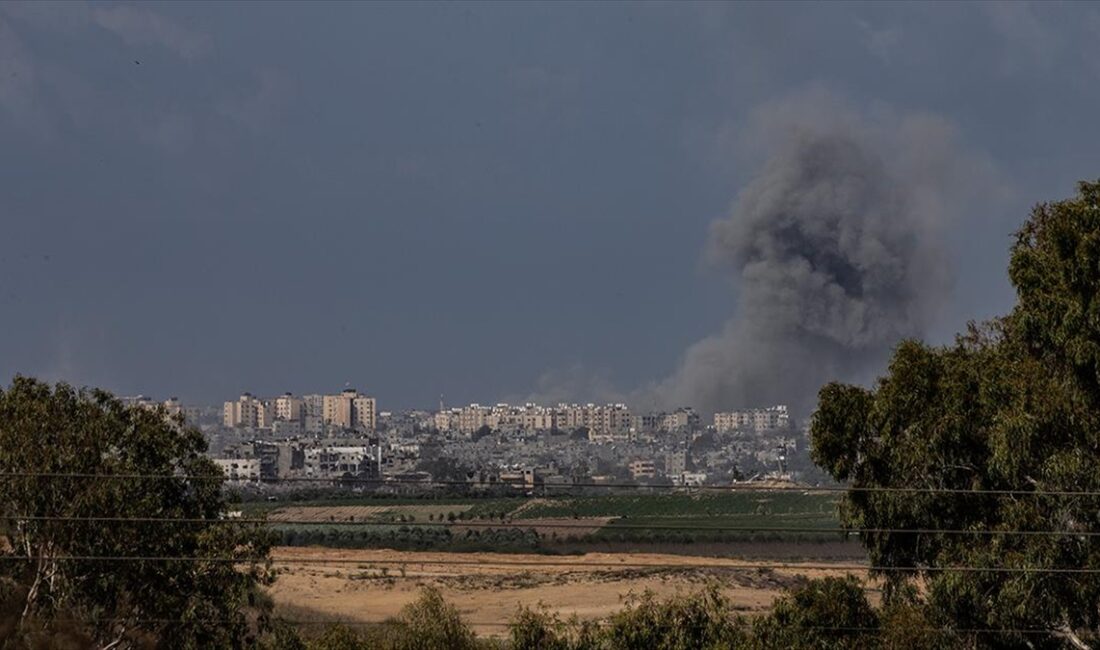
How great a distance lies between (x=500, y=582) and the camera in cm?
4756

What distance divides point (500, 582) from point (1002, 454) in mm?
29902

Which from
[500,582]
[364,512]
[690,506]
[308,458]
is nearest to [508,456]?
[308,458]

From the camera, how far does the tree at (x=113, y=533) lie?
19.3 metres

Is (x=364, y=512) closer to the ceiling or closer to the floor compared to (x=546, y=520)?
closer to the ceiling

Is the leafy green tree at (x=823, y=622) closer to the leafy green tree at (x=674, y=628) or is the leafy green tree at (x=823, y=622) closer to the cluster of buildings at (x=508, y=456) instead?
the leafy green tree at (x=674, y=628)

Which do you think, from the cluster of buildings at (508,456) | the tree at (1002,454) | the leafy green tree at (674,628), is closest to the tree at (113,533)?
the leafy green tree at (674,628)

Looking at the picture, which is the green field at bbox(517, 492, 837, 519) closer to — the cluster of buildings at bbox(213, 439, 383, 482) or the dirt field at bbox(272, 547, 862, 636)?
the dirt field at bbox(272, 547, 862, 636)

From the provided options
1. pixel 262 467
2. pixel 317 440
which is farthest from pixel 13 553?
pixel 317 440

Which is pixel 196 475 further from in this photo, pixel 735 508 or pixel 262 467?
pixel 262 467

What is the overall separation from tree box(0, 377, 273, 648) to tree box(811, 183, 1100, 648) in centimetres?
785

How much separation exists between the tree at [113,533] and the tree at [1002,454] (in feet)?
25.7

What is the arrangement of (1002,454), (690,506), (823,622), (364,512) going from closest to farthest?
1. (1002,454)
2. (823,622)
3. (364,512)
4. (690,506)

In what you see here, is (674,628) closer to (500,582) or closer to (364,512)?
(500,582)

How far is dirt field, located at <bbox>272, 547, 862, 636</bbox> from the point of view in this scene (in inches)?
1622
